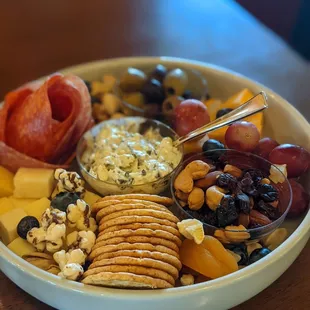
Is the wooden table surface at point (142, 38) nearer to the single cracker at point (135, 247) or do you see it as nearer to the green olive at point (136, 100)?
the green olive at point (136, 100)

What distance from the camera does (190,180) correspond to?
894 millimetres

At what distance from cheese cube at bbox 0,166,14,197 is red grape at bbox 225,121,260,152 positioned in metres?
0.43

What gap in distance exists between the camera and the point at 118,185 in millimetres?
937

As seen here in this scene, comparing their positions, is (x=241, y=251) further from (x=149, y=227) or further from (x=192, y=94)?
(x=192, y=94)

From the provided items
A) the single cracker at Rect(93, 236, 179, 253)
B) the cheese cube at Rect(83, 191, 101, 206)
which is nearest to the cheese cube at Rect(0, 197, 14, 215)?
the cheese cube at Rect(83, 191, 101, 206)

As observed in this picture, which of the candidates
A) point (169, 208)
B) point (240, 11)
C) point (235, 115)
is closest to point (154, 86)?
point (235, 115)

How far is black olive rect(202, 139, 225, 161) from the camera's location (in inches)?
38.3

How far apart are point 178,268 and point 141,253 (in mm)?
70

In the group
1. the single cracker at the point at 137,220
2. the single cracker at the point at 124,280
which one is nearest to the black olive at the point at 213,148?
the single cracker at the point at 137,220

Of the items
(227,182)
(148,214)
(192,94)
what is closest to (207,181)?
(227,182)

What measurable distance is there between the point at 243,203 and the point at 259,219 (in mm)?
41

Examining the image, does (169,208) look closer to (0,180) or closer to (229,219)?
(229,219)

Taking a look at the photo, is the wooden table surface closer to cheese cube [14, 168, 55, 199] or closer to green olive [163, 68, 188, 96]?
green olive [163, 68, 188, 96]

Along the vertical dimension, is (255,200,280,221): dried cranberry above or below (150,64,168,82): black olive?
below
